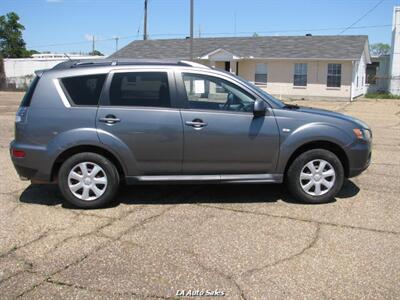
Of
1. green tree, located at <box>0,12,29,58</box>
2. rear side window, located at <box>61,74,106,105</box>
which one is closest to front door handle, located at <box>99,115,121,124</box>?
rear side window, located at <box>61,74,106,105</box>

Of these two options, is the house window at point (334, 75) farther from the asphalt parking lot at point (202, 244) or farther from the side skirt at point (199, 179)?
the side skirt at point (199, 179)

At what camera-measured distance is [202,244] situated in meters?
4.53

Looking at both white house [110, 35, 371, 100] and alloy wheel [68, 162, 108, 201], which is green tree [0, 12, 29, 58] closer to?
white house [110, 35, 371, 100]

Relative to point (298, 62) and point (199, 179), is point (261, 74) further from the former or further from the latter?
point (199, 179)

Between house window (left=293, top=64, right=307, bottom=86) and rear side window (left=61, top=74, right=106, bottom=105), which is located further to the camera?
house window (left=293, top=64, right=307, bottom=86)

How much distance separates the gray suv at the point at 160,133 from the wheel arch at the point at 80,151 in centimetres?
1

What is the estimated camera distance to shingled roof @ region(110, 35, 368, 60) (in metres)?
30.3

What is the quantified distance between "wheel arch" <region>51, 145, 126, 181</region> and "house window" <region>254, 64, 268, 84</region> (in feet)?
89.3

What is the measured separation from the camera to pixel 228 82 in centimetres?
569

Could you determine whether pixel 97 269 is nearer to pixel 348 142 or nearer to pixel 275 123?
pixel 275 123

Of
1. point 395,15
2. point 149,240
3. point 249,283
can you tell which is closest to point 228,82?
point 149,240

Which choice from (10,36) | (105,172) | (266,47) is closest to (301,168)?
(105,172)

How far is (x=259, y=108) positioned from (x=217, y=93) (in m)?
0.59

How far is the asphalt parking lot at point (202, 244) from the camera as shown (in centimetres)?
368
